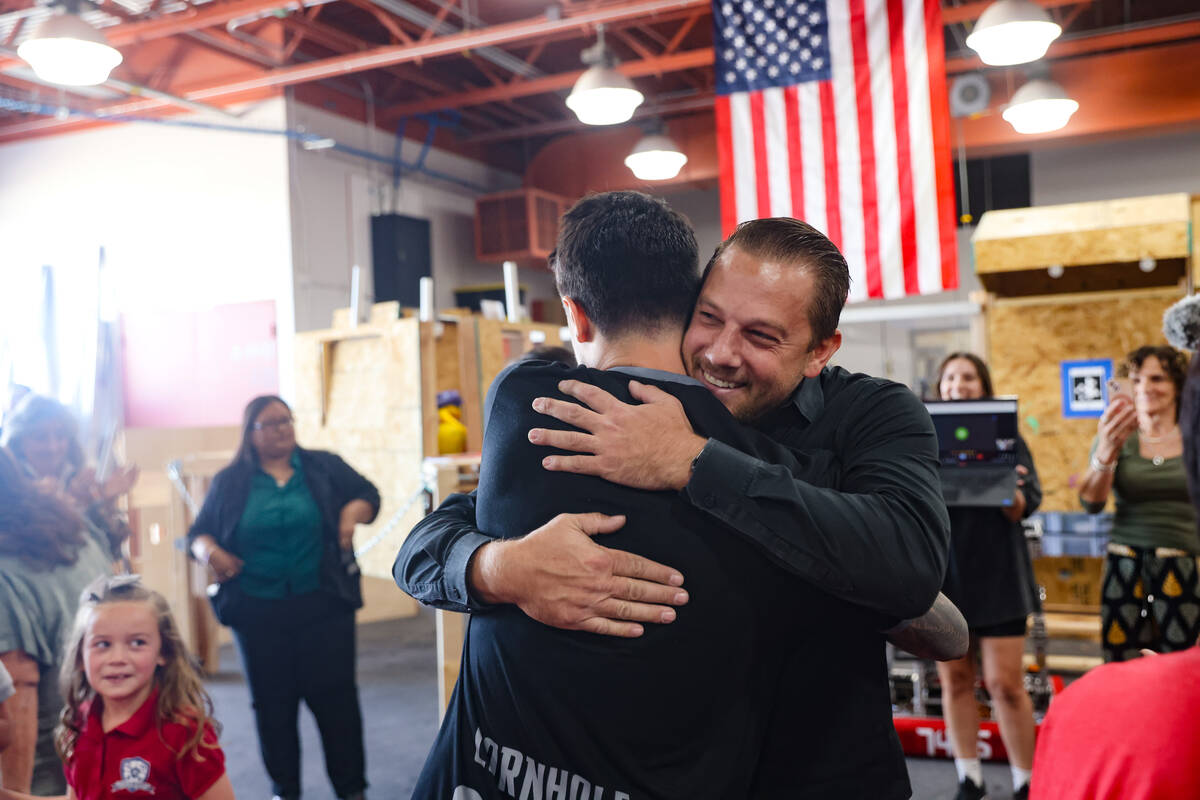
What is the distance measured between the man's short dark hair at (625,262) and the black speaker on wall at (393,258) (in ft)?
31.8

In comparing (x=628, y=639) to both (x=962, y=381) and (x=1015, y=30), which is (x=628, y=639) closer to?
(x=962, y=381)

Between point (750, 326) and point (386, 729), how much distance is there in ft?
13.9

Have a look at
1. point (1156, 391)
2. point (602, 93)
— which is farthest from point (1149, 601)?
point (602, 93)

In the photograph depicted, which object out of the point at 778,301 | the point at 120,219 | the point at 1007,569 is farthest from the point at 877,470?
the point at 120,219

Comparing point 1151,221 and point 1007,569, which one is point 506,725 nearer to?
point 1007,569

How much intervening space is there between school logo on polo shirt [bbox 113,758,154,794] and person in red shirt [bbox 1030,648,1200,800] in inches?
77.9

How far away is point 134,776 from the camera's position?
7.22 feet

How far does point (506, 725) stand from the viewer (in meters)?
1.20

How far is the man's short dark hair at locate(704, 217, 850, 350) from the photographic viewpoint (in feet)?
4.33

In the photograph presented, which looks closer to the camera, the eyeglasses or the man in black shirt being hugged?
the man in black shirt being hugged

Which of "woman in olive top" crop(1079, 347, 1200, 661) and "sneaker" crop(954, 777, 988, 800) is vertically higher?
"woman in olive top" crop(1079, 347, 1200, 661)

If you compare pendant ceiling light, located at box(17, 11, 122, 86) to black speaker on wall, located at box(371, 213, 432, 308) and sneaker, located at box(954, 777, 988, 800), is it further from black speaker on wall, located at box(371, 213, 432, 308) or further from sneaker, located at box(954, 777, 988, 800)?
sneaker, located at box(954, 777, 988, 800)

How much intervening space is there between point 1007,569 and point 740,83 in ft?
8.09

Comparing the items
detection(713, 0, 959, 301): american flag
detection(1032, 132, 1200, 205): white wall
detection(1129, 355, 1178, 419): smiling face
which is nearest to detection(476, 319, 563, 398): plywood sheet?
detection(713, 0, 959, 301): american flag
